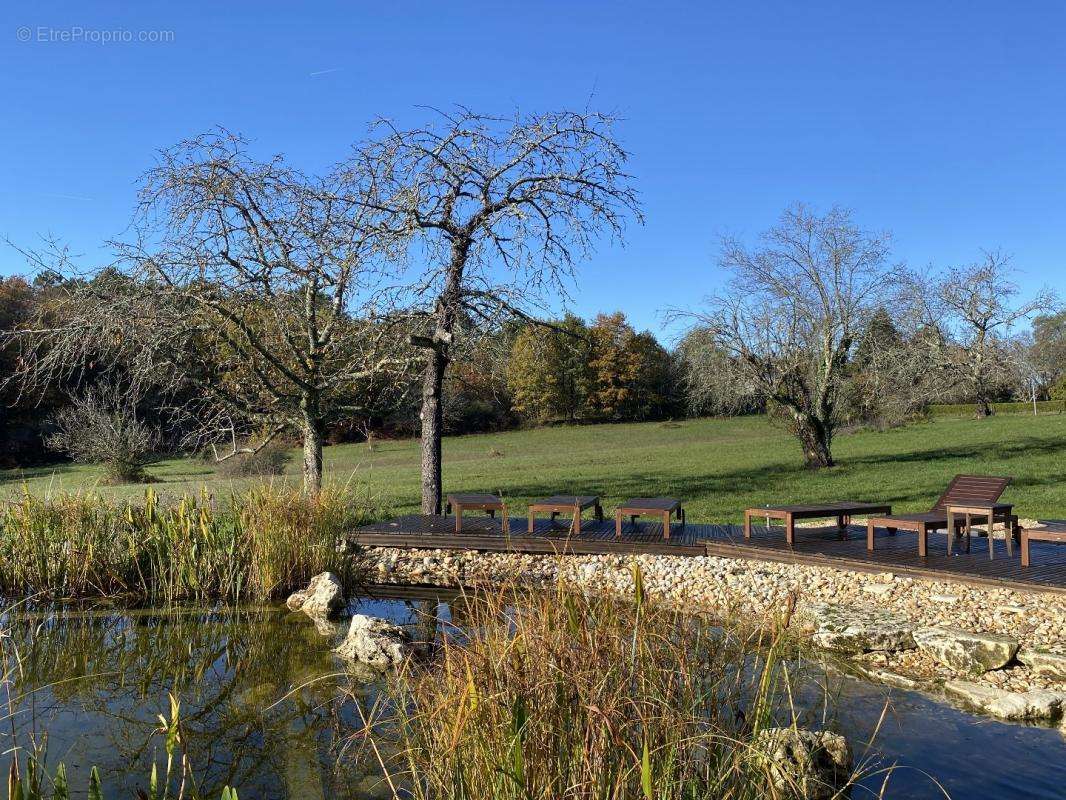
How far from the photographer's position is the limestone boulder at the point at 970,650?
513 centimetres

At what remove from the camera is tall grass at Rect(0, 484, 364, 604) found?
681 centimetres

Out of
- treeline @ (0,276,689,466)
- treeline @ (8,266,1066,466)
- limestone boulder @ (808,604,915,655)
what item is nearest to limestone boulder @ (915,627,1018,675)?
limestone boulder @ (808,604,915,655)

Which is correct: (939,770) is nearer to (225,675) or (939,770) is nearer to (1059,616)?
(1059,616)

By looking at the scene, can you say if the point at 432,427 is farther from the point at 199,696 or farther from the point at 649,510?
the point at 199,696

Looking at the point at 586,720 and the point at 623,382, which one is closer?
the point at 586,720

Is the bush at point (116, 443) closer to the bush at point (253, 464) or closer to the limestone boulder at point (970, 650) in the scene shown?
the bush at point (253, 464)

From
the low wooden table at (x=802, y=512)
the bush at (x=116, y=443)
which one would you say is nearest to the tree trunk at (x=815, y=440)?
the low wooden table at (x=802, y=512)

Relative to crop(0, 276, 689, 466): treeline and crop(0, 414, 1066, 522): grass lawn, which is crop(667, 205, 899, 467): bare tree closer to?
crop(0, 414, 1066, 522): grass lawn

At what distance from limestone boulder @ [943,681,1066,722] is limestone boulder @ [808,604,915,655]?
85 centimetres

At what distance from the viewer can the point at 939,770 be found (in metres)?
3.77

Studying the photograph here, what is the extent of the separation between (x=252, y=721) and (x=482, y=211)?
23.6ft

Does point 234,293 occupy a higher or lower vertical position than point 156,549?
higher

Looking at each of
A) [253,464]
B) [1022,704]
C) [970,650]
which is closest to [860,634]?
[970,650]

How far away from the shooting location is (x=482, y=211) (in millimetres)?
10180
